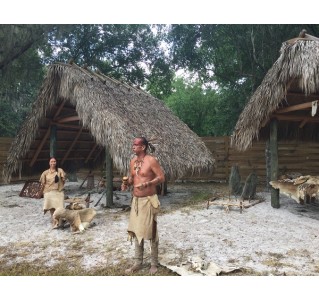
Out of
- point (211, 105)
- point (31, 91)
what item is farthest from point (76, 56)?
point (211, 105)

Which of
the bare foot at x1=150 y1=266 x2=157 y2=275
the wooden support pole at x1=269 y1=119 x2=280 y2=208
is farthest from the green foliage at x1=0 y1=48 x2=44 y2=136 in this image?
the bare foot at x1=150 y1=266 x2=157 y2=275

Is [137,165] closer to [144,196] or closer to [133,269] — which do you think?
[144,196]

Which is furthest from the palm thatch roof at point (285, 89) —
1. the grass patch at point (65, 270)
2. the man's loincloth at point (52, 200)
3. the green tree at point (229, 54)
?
the green tree at point (229, 54)

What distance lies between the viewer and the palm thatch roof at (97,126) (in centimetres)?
701

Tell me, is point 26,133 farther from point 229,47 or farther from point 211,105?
point 211,105

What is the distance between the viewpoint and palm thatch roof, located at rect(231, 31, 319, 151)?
20.3ft

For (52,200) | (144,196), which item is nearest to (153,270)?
(144,196)

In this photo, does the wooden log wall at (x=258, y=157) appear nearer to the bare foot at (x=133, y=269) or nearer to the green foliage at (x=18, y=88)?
the green foliage at (x=18, y=88)

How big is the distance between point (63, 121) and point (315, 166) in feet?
31.6

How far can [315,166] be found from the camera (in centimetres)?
1268

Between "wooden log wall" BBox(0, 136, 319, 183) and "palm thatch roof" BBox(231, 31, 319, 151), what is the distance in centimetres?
396

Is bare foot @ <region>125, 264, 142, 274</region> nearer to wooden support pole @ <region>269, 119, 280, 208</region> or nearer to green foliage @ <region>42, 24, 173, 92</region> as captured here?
wooden support pole @ <region>269, 119, 280, 208</region>

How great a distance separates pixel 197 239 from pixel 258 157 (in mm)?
8458

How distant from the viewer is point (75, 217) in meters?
5.98
